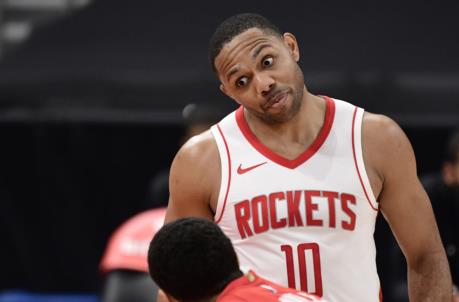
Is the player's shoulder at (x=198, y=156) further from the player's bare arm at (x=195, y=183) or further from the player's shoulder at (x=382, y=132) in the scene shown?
the player's shoulder at (x=382, y=132)

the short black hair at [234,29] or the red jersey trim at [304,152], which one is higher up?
the short black hair at [234,29]

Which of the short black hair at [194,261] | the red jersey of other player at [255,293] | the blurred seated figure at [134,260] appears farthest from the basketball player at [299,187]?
the blurred seated figure at [134,260]

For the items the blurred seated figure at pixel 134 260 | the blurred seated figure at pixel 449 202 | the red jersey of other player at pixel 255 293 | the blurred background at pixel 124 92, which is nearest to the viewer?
the red jersey of other player at pixel 255 293

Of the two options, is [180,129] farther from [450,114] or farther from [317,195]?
[317,195]

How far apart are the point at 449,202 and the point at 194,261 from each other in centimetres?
300

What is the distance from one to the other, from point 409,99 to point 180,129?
140 centimetres

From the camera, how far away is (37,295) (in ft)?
22.6

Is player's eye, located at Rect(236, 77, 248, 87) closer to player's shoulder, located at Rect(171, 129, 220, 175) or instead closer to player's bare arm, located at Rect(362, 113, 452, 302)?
player's shoulder, located at Rect(171, 129, 220, 175)

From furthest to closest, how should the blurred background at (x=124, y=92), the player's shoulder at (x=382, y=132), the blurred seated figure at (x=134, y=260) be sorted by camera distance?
1. the blurred background at (x=124, y=92)
2. the blurred seated figure at (x=134, y=260)
3. the player's shoulder at (x=382, y=132)

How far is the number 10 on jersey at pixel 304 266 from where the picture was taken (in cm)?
343

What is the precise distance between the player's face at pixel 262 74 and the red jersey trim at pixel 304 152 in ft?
0.36

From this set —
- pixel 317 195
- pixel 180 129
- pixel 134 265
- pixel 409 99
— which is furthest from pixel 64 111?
pixel 317 195

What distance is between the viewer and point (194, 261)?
2.62 metres

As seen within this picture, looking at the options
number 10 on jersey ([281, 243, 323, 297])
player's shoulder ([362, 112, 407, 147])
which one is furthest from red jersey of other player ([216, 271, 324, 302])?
player's shoulder ([362, 112, 407, 147])
